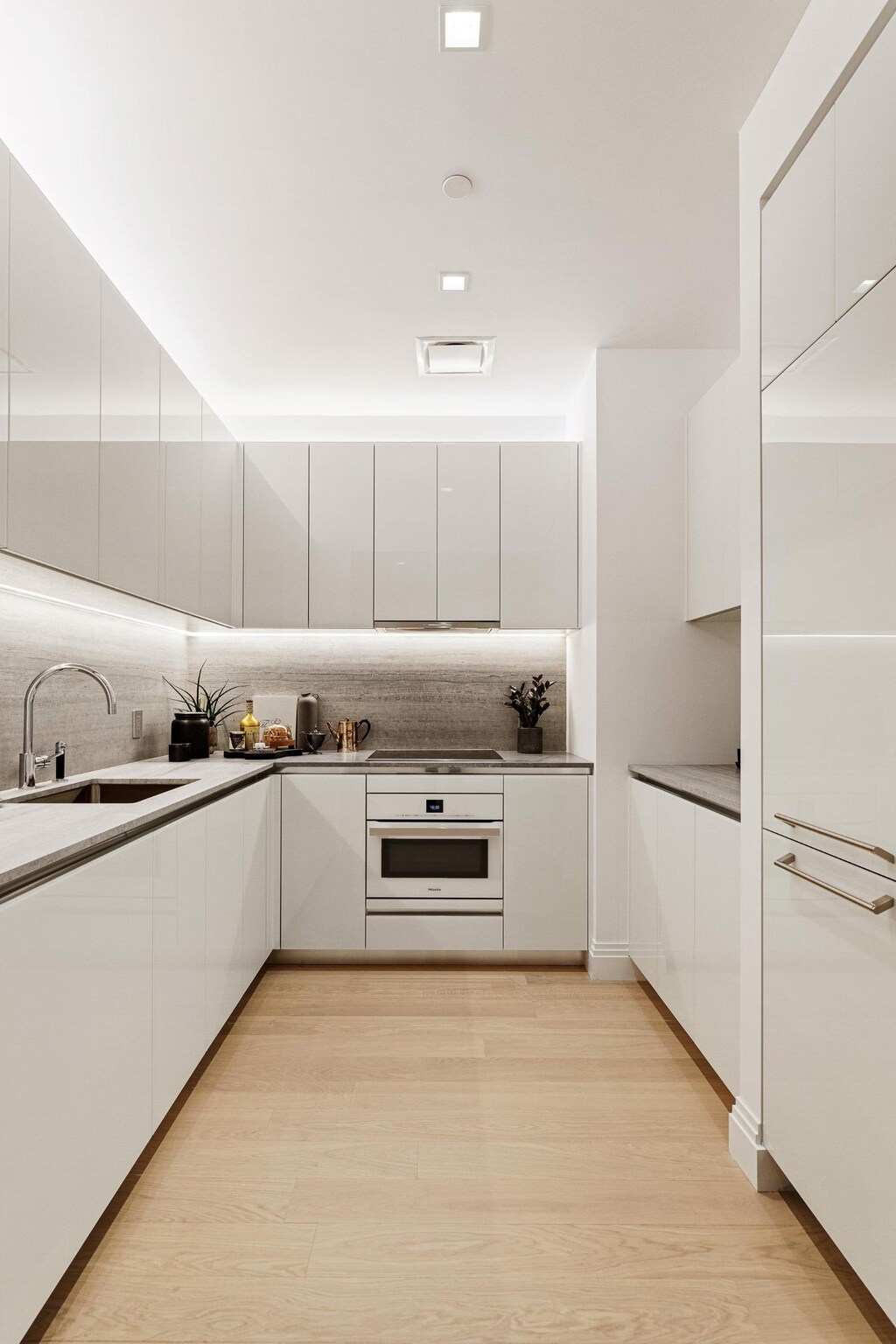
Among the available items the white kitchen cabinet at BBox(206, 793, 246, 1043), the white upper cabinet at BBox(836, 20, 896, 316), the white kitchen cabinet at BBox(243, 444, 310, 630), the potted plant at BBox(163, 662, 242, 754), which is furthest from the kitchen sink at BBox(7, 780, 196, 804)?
the white upper cabinet at BBox(836, 20, 896, 316)

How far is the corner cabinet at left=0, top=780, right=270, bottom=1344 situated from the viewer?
48.8 inches

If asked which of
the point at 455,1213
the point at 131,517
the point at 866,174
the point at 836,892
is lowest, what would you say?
the point at 455,1213

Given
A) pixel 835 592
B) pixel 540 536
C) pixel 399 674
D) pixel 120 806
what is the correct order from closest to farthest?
pixel 835 592 < pixel 120 806 < pixel 540 536 < pixel 399 674

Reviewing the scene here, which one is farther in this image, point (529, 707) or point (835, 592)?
point (529, 707)

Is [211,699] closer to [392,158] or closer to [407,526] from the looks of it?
[407,526]

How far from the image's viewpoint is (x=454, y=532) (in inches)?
146

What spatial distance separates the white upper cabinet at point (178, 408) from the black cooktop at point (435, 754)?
1.52 metres

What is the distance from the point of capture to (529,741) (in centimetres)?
384

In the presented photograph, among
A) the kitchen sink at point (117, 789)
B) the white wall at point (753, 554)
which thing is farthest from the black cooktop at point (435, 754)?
the white wall at point (753, 554)

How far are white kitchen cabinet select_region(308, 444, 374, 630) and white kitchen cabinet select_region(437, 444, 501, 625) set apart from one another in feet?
1.12

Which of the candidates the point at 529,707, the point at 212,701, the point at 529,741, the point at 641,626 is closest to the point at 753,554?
the point at 641,626

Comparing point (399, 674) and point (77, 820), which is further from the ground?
point (399, 674)

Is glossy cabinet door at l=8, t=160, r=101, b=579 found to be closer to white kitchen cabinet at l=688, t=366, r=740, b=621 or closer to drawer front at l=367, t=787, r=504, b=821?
drawer front at l=367, t=787, r=504, b=821

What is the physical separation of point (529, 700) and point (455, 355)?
1.67m
